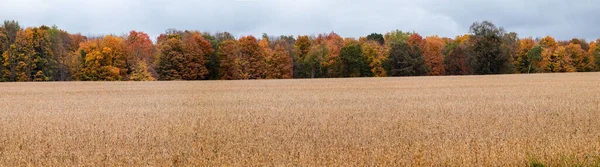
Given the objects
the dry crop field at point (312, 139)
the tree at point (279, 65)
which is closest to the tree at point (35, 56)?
the tree at point (279, 65)

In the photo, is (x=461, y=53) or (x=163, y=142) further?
(x=461, y=53)

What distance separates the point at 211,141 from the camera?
13.3 meters

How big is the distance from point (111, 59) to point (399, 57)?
141 feet

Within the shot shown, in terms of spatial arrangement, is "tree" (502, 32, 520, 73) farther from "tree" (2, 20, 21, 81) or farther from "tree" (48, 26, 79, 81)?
"tree" (2, 20, 21, 81)

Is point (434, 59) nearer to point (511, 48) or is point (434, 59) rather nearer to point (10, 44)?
point (511, 48)

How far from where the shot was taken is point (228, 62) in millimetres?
83438

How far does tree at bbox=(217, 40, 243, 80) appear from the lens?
82.8 meters

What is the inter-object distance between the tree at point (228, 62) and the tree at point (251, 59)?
189 cm

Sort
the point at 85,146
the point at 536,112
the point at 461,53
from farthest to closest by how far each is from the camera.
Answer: the point at 461,53 → the point at 536,112 → the point at 85,146

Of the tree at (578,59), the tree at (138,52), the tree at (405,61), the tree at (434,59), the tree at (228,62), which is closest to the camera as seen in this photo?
the tree at (138,52)

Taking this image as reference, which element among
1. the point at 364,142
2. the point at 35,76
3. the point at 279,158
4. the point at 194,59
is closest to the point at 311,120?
the point at 364,142

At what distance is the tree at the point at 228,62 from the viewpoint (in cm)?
8281

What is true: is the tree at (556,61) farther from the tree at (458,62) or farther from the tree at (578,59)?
the tree at (458,62)

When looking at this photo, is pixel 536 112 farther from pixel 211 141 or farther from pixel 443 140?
pixel 211 141
